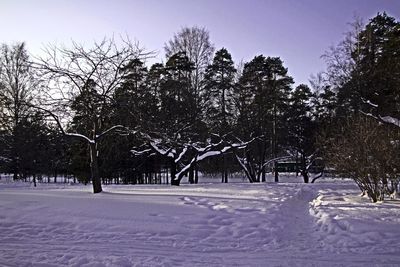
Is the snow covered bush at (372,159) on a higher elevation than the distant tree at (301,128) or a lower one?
lower

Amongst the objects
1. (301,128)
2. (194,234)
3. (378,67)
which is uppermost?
(378,67)

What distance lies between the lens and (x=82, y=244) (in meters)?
7.54

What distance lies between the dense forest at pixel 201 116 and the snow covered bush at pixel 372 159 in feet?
0.13

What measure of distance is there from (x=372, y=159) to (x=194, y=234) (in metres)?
8.30

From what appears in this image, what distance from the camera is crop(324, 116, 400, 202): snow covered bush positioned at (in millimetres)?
13227

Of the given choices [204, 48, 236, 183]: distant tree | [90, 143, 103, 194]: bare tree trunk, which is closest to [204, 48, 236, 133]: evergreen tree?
[204, 48, 236, 183]: distant tree

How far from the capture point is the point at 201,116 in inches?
1069

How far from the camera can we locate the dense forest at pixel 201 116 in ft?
51.6

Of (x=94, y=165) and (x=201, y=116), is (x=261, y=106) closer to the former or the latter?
(x=201, y=116)

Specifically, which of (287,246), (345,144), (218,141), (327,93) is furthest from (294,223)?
(327,93)

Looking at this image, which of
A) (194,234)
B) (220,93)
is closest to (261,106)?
(220,93)

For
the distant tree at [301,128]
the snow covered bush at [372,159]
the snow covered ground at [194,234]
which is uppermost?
the distant tree at [301,128]

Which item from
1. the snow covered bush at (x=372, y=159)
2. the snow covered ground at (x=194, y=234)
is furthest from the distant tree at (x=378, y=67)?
the snow covered ground at (x=194, y=234)

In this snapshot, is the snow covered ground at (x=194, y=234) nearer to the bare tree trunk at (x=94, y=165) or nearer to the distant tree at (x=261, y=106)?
the bare tree trunk at (x=94, y=165)
